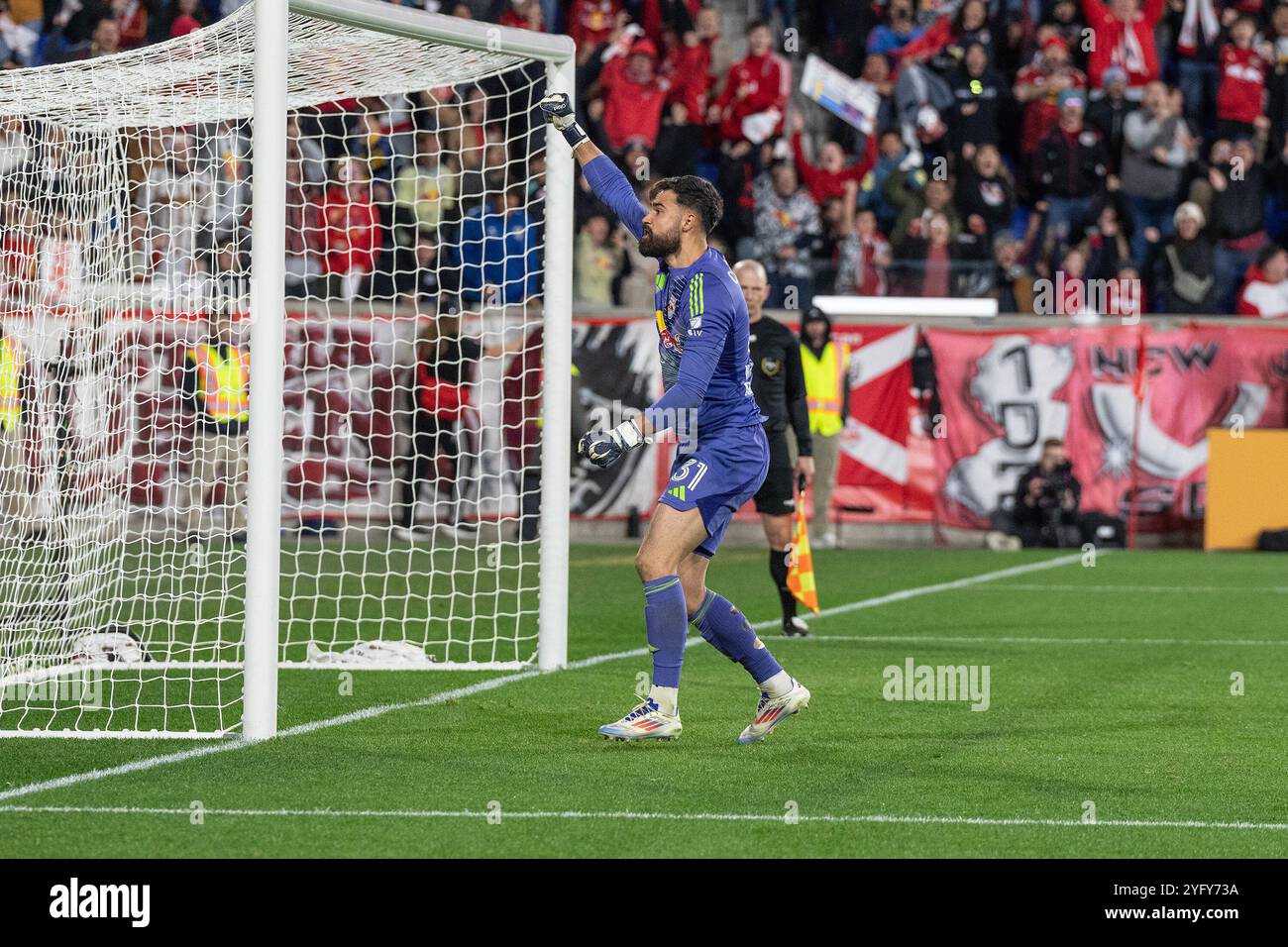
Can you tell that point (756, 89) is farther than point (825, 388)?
Yes

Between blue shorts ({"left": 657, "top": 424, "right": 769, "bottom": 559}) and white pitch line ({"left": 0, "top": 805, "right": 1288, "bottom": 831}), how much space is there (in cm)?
175

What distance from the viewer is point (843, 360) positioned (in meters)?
19.8

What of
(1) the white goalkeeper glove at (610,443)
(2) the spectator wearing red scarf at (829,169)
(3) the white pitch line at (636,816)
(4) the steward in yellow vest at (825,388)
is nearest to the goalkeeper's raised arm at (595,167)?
(1) the white goalkeeper glove at (610,443)

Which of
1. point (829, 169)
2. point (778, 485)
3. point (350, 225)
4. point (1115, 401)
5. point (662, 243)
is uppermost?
point (829, 169)

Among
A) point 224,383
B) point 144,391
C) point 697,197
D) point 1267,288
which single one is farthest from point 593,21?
point 697,197

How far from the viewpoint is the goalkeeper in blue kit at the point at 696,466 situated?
7.58m

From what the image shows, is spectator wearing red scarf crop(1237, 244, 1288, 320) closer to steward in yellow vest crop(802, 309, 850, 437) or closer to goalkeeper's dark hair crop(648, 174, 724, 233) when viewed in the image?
steward in yellow vest crop(802, 309, 850, 437)

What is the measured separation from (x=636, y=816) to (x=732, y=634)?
190cm

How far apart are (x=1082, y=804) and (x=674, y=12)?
57.5ft

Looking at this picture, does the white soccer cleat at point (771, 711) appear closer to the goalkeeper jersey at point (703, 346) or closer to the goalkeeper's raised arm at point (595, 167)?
the goalkeeper jersey at point (703, 346)

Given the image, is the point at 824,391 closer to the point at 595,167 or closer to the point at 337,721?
the point at 595,167

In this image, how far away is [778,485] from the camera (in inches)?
459

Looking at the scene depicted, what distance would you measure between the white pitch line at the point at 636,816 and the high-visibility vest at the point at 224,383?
3.66 m
